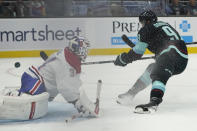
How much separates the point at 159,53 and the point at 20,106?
1219mm

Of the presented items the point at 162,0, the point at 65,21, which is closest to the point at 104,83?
the point at 65,21

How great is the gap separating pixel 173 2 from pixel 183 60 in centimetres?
504

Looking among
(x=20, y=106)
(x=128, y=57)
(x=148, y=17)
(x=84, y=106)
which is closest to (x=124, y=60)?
(x=128, y=57)

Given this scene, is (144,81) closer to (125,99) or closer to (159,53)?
(125,99)

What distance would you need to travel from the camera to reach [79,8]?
25.2ft

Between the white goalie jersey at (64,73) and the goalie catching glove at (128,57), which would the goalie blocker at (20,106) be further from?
the goalie catching glove at (128,57)

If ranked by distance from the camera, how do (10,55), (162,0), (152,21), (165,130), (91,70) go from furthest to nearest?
(162,0) → (10,55) → (91,70) → (152,21) → (165,130)

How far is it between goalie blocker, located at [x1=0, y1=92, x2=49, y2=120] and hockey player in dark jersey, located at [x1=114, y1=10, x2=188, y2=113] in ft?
2.48

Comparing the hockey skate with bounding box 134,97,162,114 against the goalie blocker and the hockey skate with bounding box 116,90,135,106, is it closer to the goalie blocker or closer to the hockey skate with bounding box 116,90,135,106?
the hockey skate with bounding box 116,90,135,106

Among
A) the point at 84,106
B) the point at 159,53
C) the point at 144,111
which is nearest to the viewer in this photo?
the point at 84,106

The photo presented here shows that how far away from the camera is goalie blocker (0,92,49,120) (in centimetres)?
287

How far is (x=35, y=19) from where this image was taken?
24.5 ft

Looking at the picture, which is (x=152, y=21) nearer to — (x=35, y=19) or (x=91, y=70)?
(x=91, y=70)

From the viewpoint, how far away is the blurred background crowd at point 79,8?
7.48m
